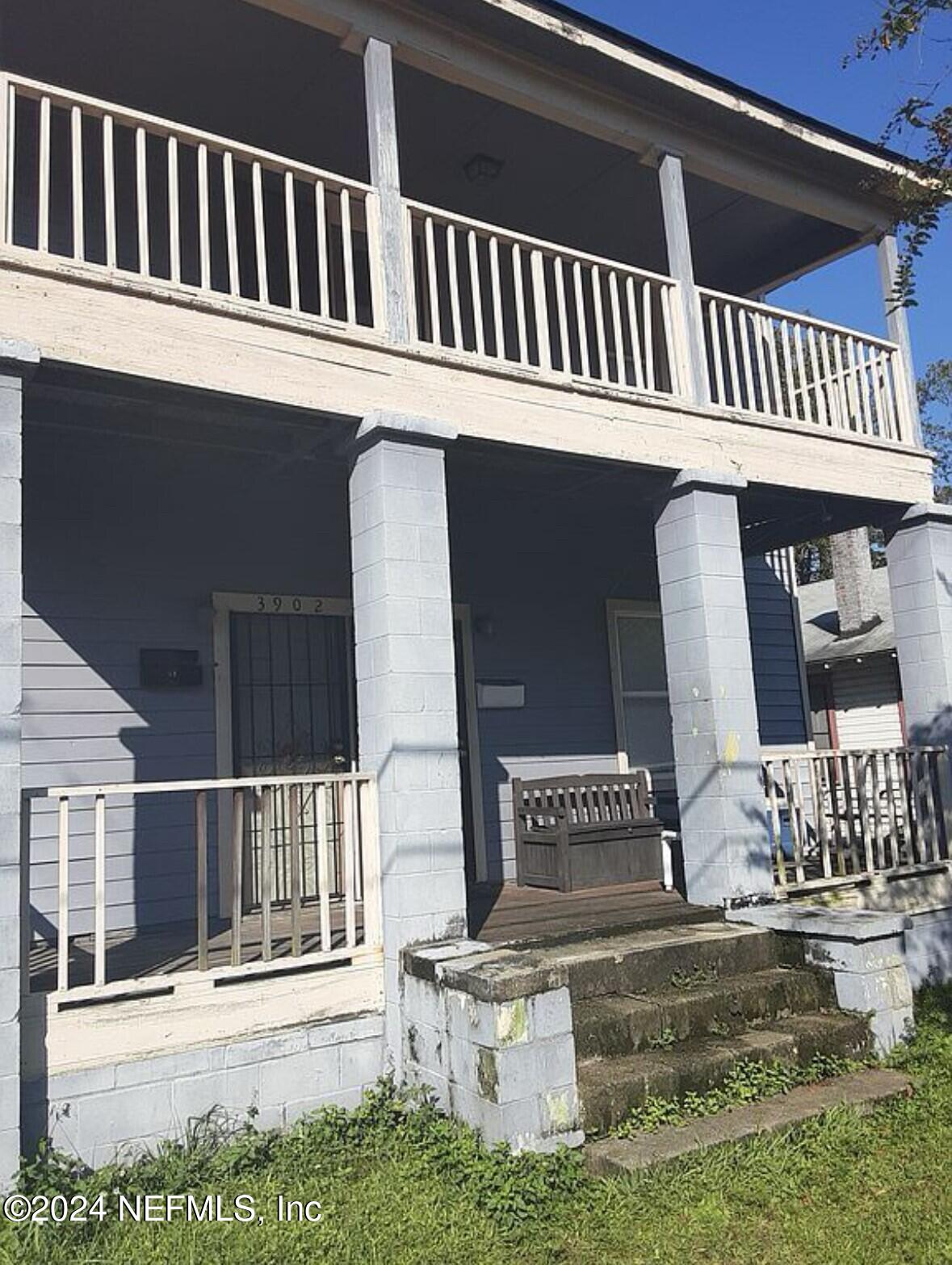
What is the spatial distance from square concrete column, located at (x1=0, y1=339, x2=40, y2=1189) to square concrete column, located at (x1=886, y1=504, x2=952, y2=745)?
587 cm

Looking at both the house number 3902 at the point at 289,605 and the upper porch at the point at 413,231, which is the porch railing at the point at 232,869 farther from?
the upper porch at the point at 413,231

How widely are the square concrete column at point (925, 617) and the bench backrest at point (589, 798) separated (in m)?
2.01

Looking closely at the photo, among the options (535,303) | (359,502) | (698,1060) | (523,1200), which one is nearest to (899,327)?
(535,303)

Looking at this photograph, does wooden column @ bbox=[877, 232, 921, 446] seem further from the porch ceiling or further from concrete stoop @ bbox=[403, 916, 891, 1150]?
concrete stoop @ bbox=[403, 916, 891, 1150]

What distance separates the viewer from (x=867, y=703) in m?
17.7

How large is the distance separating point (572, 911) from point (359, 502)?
266cm

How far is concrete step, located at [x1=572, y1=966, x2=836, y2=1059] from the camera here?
4.59m

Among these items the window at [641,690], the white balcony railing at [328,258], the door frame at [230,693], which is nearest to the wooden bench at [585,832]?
the door frame at [230,693]

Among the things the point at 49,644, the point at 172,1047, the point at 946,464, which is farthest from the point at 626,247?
the point at 946,464

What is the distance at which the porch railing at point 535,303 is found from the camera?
5.66 metres

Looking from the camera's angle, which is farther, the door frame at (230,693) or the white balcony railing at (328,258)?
the door frame at (230,693)

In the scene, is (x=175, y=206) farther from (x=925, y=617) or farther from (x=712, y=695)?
(x=925, y=617)

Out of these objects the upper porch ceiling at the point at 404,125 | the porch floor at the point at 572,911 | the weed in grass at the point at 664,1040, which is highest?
the upper porch ceiling at the point at 404,125

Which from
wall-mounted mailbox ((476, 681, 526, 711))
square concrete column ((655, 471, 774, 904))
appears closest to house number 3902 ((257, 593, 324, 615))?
wall-mounted mailbox ((476, 681, 526, 711))
